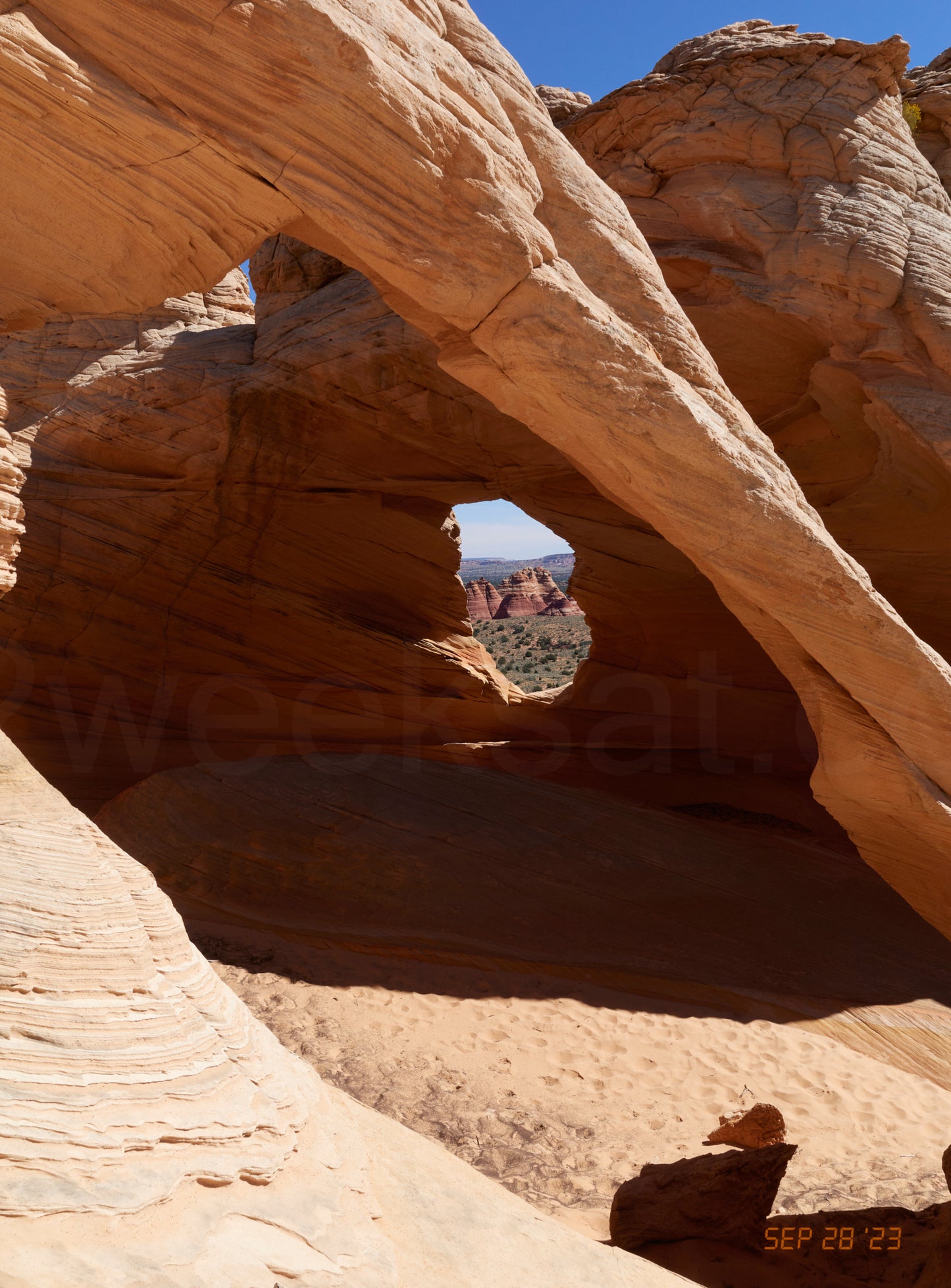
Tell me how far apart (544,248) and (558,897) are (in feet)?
20.1

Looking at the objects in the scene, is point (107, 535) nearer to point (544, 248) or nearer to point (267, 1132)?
point (544, 248)

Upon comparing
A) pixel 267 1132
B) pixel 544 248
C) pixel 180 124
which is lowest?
pixel 267 1132

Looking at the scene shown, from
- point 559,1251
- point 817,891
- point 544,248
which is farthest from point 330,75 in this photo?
point 817,891

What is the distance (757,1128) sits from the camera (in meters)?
5.26

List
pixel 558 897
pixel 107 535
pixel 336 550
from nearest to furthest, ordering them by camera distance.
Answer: pixel 558 897 → pixel 107 535 → pixel 336 550

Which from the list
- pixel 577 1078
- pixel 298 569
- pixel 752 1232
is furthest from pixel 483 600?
pixel 752 1232

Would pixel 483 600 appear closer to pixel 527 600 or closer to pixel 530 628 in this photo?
pixel 527 600

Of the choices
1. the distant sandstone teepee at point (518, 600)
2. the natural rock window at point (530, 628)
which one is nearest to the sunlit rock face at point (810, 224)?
the natural rock window at point (530, 628)

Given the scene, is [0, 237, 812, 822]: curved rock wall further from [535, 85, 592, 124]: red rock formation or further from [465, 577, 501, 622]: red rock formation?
[465, 577, 501, 622]: red rock formation

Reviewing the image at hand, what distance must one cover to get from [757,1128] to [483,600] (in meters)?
47.9

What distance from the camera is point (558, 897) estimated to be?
8609 millimetres

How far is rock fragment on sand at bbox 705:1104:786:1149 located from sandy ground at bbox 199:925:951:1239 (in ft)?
0.96

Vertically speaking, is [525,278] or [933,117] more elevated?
[933,117]

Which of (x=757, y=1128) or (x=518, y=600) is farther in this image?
(x=518, y=600)
